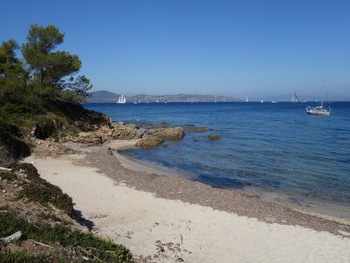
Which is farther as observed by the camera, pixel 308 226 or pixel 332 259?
pixel 308 226

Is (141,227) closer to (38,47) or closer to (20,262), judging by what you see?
(20,262)

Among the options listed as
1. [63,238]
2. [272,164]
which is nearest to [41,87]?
[272,164]

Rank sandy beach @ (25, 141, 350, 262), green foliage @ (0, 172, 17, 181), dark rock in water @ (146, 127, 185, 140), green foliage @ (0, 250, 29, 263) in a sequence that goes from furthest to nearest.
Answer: dark rock in water @ (146, 127, 185, 140) < green foliage @ (0, 172, 17, 181) < sandy beach @ (25, 141, 350, 262) < green foliage @ (0, 250, 29, 263)

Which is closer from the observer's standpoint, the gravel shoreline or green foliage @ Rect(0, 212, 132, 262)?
green foliage @ Rect(0, 212, 132, 262)

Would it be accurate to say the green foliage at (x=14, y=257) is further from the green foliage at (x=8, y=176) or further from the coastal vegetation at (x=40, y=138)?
the green foliage at (x=8, y=176)

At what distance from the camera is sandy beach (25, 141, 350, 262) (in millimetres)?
9742

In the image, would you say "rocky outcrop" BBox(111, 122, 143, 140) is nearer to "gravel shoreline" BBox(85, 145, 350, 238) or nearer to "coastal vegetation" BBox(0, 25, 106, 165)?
"coastal vegetation" BBox(0, 25, 106, 165)

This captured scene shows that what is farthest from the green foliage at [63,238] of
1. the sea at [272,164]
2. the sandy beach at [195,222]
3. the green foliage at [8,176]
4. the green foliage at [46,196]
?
the sea at [272,164]

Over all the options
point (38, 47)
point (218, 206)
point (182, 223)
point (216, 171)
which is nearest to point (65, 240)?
point (182, 223)

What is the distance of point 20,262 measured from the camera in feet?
15.1

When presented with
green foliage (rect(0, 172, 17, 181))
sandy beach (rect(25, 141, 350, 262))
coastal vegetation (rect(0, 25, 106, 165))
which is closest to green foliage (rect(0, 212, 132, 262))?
sandy beach (rect(25, 141, 350, 262))

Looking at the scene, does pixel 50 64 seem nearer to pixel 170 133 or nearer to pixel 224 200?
pixel 170 133

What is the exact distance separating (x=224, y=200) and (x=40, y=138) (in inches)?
769

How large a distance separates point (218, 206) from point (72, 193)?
6.77 meters
